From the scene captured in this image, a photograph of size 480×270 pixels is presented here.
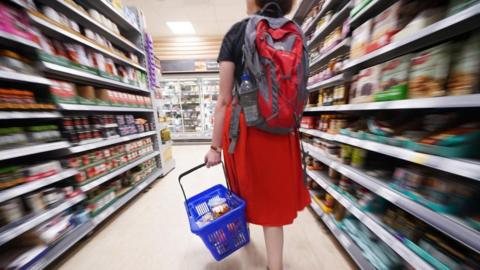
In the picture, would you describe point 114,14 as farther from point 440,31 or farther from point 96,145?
point 440,31

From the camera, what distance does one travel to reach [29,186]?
3.22 feet

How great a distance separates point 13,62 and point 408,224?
2.30 m

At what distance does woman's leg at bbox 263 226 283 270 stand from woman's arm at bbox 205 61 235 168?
468 mm

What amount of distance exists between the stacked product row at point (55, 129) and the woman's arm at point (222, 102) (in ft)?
3.66

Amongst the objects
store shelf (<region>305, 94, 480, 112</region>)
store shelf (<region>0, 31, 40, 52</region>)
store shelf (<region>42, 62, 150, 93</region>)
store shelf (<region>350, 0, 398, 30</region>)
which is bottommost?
store shelf (<region>305, 94, 480, 112</region>)

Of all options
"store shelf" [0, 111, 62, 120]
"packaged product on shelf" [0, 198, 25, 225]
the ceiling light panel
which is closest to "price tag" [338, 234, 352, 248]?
"packaged product on shelf" [0, 198, 25, 225]

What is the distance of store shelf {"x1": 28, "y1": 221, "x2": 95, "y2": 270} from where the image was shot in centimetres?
100

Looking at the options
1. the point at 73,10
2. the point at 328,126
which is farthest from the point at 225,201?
the point at 73,10

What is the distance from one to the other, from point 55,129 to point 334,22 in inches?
89.7

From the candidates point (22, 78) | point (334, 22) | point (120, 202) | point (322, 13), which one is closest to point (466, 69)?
point (334, 22)

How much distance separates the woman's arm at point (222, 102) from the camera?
741 mm

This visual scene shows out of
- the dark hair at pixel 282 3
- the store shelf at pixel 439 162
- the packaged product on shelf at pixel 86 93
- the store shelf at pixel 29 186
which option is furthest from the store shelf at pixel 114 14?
the store shelf at pixel 439 162

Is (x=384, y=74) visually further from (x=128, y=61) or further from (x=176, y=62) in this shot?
(x=176, y=62)

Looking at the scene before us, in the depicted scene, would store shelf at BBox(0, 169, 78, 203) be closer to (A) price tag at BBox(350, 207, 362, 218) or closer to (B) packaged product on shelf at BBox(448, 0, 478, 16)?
(A) price tag at BBox(350, 207, 362, 218)
